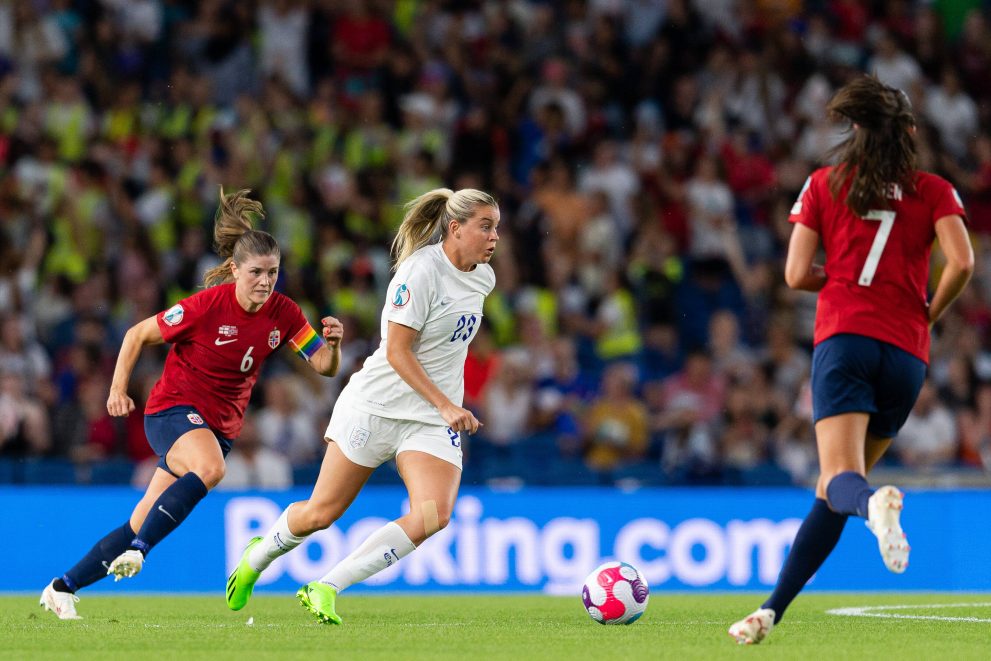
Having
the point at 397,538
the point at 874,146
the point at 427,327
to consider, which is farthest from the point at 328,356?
the point at 874,146

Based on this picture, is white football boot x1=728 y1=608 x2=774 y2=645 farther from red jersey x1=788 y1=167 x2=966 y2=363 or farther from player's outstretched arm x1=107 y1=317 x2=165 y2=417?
player's outstretched arm x1=107 y1=317 x2=165 y2=417

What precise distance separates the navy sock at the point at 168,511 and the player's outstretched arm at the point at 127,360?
461 millimetres

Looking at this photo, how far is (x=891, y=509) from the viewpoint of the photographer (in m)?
5.31

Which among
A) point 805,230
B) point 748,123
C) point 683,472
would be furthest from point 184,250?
point 805,230

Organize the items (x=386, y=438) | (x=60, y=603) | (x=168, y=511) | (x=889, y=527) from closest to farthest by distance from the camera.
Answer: (x=889, y=527)
(x=386, y=438)
(x=168, y=511)
(x=60, y=603)

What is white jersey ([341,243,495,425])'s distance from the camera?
717 centimetres

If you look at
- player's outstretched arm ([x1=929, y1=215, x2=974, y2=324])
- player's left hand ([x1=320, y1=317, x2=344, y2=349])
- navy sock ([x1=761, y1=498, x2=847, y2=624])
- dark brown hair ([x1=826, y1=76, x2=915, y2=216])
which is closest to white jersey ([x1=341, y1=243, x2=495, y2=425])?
player's left hand ([x1=320, y1=317, x2=344, y2=349])

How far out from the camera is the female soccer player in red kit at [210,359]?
Result: 789 cm

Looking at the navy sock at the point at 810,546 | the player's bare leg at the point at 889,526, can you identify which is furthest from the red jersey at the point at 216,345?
the player's bare leg at the point at 889,526

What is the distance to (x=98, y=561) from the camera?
25.5 ft

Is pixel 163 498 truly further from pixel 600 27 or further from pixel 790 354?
pixel 600 27

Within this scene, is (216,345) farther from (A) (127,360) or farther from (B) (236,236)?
(B) (236,236)

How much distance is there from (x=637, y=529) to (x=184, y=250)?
5.03m

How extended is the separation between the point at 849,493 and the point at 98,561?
3.95 metres
